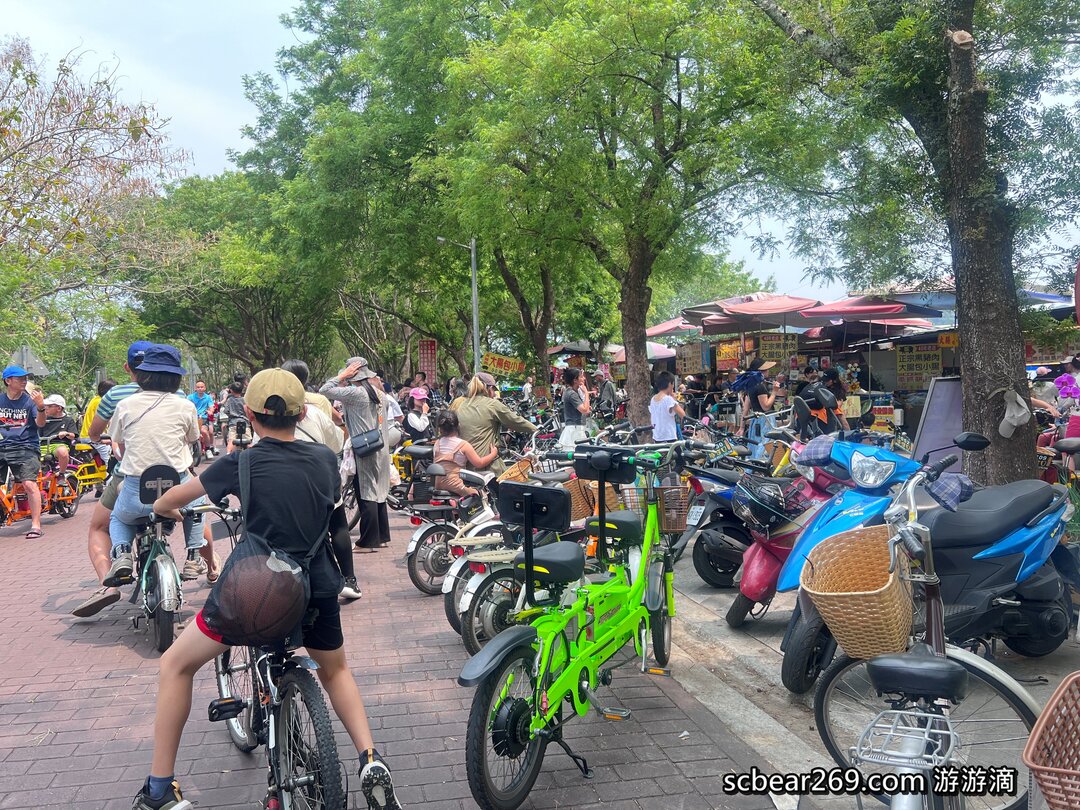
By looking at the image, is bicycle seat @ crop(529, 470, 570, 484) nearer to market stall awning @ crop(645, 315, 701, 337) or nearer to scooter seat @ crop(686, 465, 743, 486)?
scooter seat @ crop(686, 465, 743, 486)

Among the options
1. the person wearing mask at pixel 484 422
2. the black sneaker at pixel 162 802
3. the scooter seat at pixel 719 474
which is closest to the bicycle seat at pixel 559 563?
the black sneaker at pixel 162 802

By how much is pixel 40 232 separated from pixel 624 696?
1180 cm

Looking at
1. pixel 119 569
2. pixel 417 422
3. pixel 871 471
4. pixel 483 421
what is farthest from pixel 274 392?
pixel 417 422

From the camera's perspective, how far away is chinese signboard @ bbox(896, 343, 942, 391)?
13359mm

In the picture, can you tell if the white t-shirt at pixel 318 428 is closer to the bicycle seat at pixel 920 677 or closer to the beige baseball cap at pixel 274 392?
the beige baseball cap at pixel 274 392

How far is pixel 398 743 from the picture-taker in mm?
4105

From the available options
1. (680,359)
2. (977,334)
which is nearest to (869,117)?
(977,334)

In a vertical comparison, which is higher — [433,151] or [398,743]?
[433,151]

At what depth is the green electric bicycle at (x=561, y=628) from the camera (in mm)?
3289

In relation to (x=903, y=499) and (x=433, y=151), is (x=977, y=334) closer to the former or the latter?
(x=903, y=499)

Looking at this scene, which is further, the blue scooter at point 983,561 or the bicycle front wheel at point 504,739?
the blue scooter at point 983,561

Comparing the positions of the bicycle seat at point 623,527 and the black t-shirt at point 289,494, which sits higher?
the black t-shirt at point 289,494

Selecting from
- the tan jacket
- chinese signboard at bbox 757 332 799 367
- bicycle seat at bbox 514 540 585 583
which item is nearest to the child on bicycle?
bicycle seat at bbox 514 540 585 583

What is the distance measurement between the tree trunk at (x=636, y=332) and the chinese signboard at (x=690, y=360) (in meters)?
3.75
